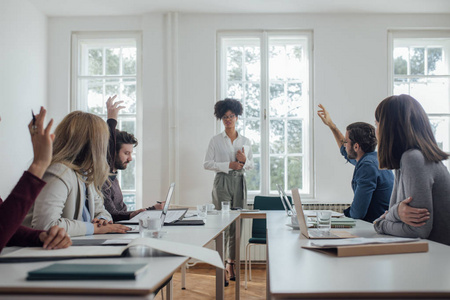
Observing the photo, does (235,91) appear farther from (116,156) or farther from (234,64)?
(116,156)

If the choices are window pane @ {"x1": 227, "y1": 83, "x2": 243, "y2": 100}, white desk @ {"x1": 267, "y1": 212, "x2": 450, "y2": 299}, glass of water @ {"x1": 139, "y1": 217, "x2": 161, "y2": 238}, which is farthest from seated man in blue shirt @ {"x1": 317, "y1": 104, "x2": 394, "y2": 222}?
window pane @ {"x1": 227, "y1": 83, "x2": 243, "y2": 100}

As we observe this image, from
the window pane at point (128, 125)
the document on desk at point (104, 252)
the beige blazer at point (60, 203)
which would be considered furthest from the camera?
the window pane at point (128, 125)

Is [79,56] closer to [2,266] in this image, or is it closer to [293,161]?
[293,161]

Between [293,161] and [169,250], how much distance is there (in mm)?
4278

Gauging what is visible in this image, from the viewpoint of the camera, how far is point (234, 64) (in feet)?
17.9

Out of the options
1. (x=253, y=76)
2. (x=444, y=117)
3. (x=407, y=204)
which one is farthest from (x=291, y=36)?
(x=407, y=204)

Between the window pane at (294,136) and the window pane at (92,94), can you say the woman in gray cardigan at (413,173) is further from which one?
Result: the window pane at (92,94)

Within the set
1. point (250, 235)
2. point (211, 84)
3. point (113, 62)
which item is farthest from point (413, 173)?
point (113, 62)

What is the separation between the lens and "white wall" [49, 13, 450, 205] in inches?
205

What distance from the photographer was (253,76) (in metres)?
5.44

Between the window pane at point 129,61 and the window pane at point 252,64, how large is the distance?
1.41 m

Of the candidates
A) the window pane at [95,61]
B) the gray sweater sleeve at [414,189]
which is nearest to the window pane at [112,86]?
the window pane at [95,61]

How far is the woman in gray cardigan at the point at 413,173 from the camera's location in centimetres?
173

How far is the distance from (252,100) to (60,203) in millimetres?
3881
